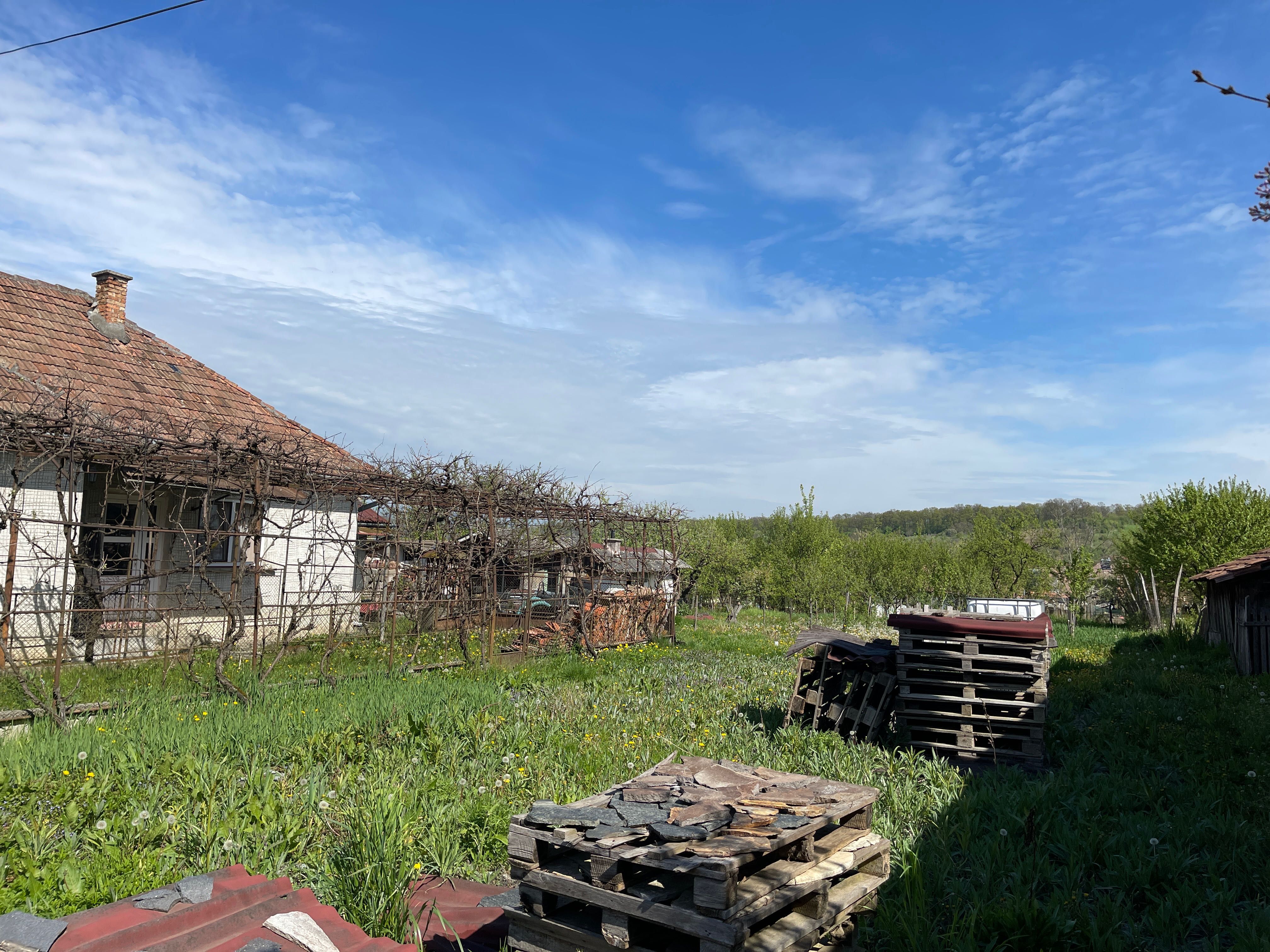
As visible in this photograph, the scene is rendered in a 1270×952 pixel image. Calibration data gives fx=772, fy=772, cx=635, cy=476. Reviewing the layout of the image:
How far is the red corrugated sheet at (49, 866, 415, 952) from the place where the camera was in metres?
2.90

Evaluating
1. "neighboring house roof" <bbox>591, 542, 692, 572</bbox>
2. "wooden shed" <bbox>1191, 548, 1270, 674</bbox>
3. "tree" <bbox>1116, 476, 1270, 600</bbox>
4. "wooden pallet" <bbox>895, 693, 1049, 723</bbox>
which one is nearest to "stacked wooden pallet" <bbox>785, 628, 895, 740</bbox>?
"wooden pallet" <bbox>895, 693, 1049, 723</bbox>

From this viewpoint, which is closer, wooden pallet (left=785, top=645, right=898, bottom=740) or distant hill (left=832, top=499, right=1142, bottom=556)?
wooden pallet (left=785, top=645, right=898, bottom=740)

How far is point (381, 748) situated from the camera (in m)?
6.98

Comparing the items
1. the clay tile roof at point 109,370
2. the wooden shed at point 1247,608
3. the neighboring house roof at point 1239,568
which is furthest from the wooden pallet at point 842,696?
the neighboring house roof at point 1239,568

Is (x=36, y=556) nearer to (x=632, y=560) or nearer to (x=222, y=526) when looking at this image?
(x=222, y=526)

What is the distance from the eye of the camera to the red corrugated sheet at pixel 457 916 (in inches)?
158

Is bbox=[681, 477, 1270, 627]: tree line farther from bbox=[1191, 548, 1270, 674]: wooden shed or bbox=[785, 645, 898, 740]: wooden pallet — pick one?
bbox=[785, 645, 898, 740]: wooden pallet

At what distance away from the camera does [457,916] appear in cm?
420

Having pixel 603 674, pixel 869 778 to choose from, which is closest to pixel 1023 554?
pixel 603 674

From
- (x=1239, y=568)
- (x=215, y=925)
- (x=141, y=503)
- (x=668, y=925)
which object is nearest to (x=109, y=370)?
(x=141, y=503)

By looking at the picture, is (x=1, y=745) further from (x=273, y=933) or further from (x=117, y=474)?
(x=117, y=474)

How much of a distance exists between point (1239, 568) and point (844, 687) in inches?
427

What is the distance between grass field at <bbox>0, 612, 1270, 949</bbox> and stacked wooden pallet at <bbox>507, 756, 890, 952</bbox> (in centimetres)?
56

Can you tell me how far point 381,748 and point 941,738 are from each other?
571 centimetres
